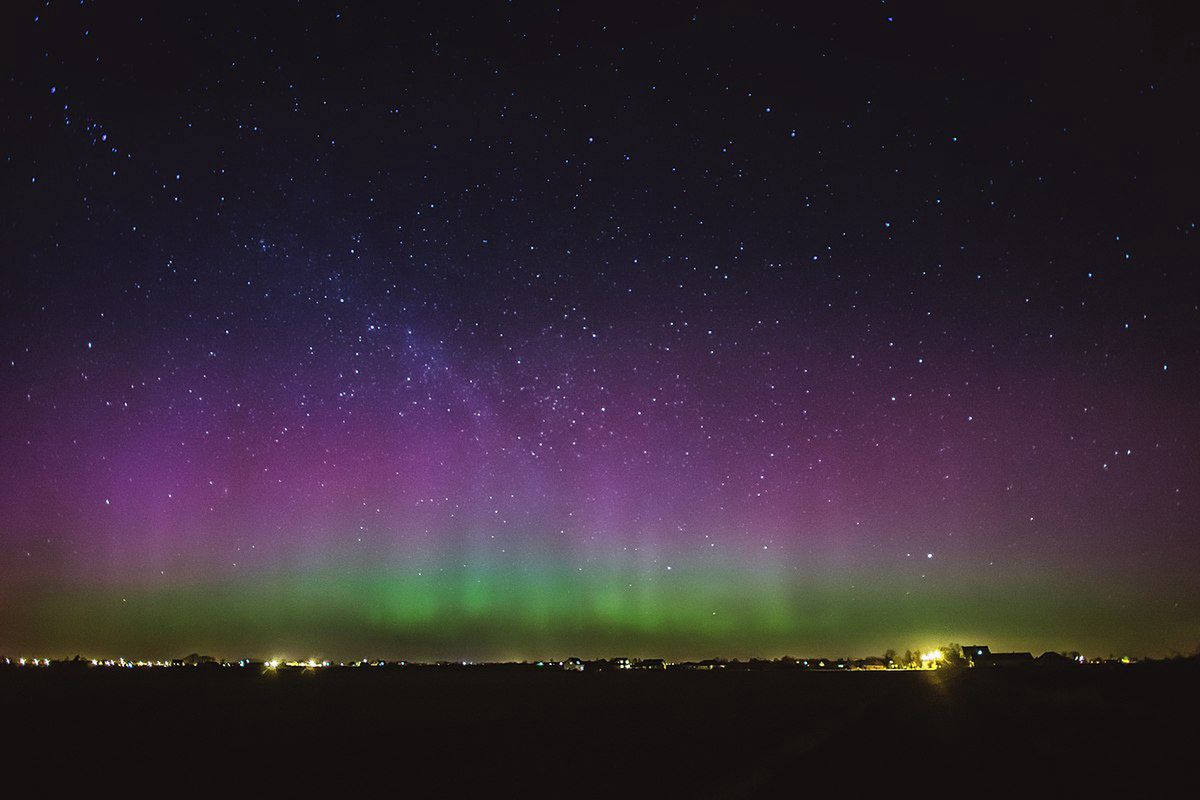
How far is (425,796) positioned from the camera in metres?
13.9

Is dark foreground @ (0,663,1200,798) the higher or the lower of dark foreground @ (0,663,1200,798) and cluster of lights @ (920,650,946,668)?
the higher

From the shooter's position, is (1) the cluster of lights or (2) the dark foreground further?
(1) the cluster of lights

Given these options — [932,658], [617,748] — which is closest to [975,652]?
[932,658]

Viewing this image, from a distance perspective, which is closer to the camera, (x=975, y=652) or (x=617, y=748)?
(x=617, y=748)

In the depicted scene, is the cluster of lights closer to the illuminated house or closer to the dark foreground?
the illuminated house

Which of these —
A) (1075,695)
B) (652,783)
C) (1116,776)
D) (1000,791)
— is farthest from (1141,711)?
(652,783)

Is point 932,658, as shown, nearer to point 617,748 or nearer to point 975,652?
point 975,652

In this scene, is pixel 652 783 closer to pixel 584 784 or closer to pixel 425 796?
pixel 584 784

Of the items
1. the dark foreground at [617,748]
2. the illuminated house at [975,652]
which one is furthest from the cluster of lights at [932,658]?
the dark foreground at [617,748]

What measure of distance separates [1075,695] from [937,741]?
25.9 meters

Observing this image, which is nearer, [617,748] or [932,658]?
[617,748]

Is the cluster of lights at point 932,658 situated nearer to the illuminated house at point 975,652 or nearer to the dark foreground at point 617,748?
the illuminated house at point 975,652

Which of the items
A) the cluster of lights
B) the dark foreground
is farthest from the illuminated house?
the dark foreground

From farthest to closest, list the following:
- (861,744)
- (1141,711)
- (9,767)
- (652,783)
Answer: (1141,711), (861,744), (9,767), (652,783)
